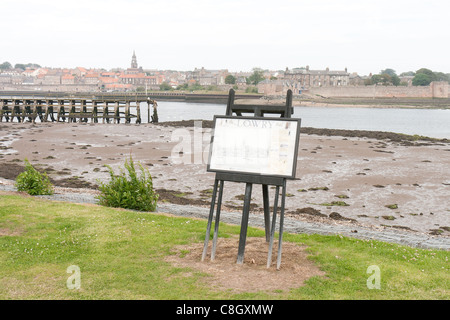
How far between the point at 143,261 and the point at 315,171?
19.2 meters

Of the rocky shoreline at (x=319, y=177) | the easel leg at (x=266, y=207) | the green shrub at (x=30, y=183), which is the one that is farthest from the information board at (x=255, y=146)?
the green shrub at (x=30, y=183)

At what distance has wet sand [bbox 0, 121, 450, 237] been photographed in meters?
17.6

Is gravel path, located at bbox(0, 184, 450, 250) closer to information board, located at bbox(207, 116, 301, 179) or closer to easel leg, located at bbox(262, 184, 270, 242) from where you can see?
easel leg, located at bbox(262, 184, 270, 242)

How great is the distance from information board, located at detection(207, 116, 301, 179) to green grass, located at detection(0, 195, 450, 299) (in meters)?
1.80

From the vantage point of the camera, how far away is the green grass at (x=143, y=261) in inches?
267

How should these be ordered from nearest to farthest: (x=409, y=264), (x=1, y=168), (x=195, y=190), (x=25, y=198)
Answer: (x=409, y=264) < (x=25, y=198) < (x=195, y=190) < (x=1, y=168)

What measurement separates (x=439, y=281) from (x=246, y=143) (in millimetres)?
3687

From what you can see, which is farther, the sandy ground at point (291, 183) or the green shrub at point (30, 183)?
the green shrub at point (30, 183)

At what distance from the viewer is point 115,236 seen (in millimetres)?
9500

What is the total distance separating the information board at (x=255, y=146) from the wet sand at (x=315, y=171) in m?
6.71

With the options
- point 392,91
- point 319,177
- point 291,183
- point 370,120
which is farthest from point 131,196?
point 392,91

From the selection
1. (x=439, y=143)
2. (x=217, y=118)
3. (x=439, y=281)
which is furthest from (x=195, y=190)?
(x=439, y=143)

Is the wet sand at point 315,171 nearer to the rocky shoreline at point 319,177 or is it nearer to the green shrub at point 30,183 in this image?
the rocky shoreline at point 319,177
